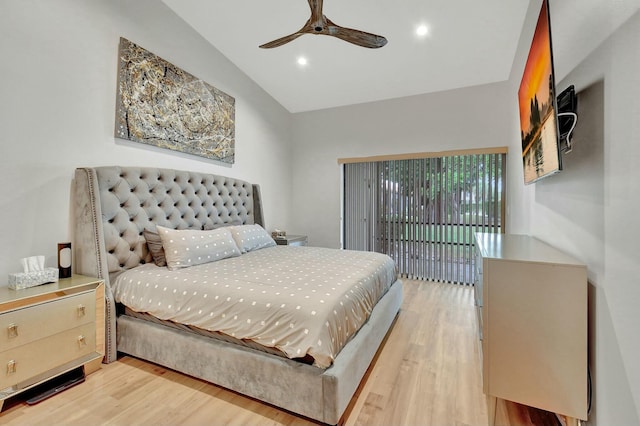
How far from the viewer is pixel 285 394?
150 centimetres

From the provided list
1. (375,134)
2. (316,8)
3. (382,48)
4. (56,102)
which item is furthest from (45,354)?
(375,134)

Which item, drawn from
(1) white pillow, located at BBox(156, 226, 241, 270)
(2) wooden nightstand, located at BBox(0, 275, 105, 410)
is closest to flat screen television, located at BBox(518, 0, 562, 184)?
(1) white pillow, located at BBox(156, 226, 241, 270)

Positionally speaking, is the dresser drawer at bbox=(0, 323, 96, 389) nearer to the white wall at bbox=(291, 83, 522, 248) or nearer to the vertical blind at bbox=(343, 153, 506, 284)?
the white wall at bbox=(291, 83, 522, 248)

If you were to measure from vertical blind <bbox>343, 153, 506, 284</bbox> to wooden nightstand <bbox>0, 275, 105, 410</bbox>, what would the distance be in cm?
358

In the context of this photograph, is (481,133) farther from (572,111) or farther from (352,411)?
(352,411)

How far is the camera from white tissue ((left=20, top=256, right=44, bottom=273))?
1828 mm

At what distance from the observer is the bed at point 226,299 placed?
148 centimetres

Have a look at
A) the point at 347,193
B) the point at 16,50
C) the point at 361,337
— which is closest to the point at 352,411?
the point at 361,337

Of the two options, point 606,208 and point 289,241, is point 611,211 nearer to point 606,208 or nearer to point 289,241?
point 606,208

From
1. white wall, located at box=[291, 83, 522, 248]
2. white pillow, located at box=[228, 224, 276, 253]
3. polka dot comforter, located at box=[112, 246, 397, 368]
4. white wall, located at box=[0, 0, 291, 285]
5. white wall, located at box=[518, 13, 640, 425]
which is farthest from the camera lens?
white wall, located at box=[291, 83, 522, 248]

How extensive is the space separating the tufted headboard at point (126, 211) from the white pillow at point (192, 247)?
24cm

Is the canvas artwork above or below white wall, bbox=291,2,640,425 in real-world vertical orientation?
above

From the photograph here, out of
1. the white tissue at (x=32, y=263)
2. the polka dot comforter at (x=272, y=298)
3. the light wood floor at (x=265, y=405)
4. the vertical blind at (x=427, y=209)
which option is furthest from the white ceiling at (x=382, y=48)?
the white tissue at (x=32, y=263)

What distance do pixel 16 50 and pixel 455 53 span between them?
13.0 ft
